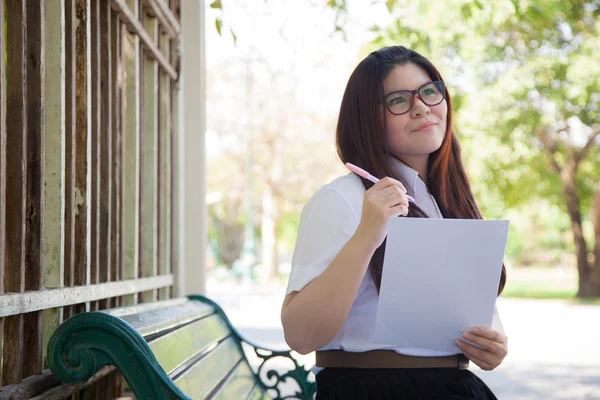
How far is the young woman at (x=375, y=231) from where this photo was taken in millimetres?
1986

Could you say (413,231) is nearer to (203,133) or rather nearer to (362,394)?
(362,394)

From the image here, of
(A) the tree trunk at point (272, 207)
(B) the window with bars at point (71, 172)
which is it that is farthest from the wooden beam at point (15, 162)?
(A) the tree trunk at point (272, 207)

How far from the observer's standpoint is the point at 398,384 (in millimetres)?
2141

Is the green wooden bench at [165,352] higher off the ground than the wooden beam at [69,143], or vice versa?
the wooden beam at [69,143]

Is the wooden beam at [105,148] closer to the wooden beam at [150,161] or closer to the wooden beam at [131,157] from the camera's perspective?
the wooden beam at [131,157]

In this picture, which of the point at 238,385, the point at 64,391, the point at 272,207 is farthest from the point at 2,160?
the point at 272,207

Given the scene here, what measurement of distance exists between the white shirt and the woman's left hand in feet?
0.18

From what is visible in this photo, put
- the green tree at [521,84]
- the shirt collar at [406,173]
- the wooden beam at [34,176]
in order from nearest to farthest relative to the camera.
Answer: the wooden beam at [34,176]
the shirt collar at [406,173]
the green tree at [521,84]

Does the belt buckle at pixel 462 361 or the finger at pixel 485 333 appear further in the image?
the belt buckle at pixel 462 361

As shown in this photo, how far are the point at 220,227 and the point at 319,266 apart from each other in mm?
43670

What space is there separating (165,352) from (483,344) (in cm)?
87

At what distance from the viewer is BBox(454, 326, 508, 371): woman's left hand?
2129mm

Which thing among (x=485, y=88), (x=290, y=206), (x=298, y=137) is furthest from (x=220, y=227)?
(x=485, y=88)

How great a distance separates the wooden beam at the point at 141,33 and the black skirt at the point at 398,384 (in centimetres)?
146
